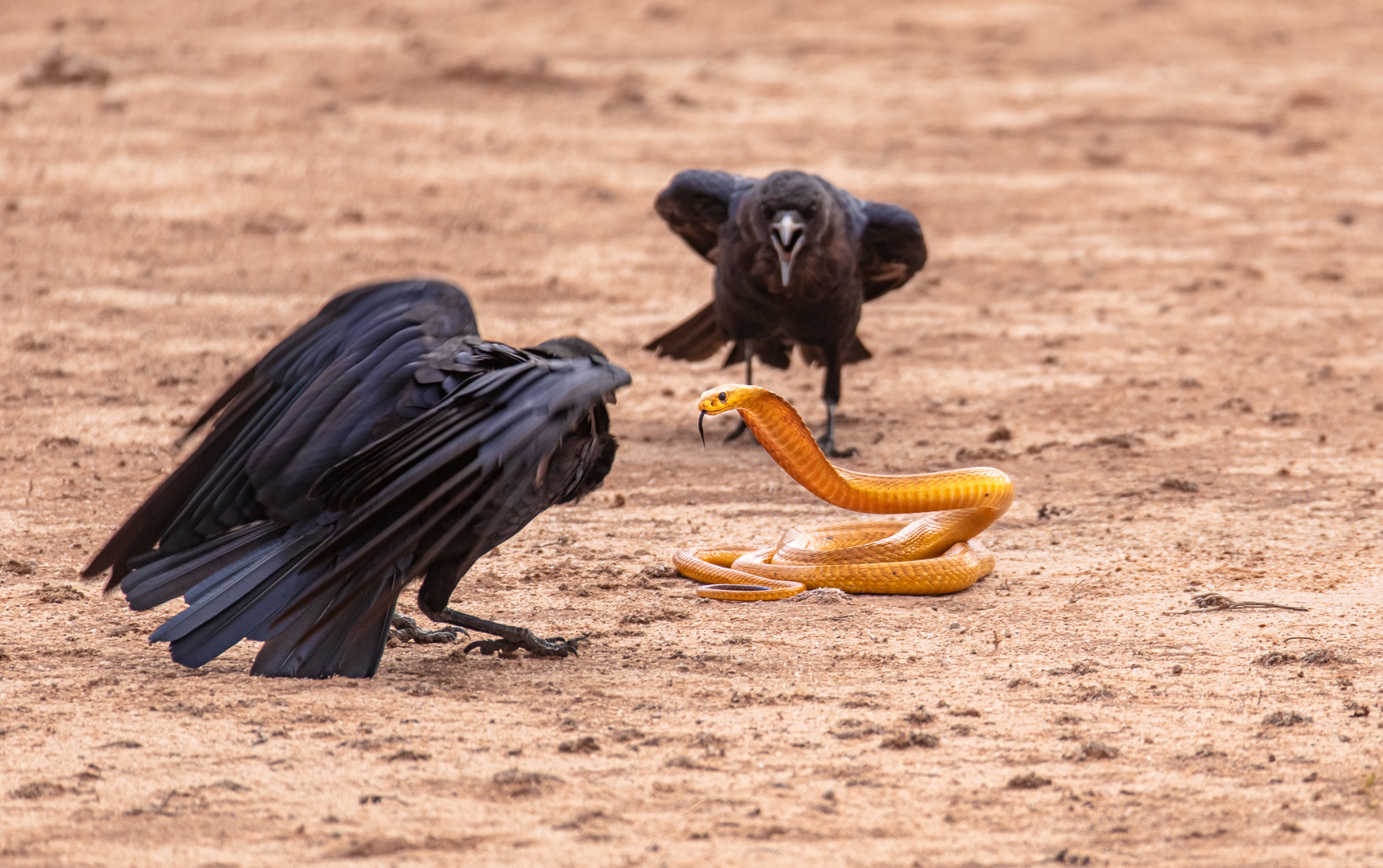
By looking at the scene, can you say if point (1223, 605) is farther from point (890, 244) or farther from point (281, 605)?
point (890, 244)

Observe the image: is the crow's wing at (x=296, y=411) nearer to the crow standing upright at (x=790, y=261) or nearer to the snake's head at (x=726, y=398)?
the snake's head at (x=726, y=398)

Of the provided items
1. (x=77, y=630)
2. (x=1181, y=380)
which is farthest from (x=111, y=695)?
(x=1181, y=380)

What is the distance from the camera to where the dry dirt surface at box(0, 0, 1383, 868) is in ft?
12.1

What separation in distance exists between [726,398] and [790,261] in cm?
235

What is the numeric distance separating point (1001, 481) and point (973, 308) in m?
4.91

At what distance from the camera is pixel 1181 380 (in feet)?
29.3

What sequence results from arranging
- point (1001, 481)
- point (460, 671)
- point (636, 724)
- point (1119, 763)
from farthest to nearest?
1. point (1001, 481)
2. point (460, 671)
3. point (636, 724)
4. point (1119, 763)

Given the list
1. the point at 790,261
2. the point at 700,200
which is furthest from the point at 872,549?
the point at 700,200

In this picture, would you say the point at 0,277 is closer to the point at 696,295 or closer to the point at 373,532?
the point at 696,295

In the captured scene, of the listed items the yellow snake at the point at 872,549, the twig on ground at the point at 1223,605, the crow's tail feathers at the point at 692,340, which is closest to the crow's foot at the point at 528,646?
the yellow snake at the point at 872,549

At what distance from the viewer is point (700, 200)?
828 centimetres

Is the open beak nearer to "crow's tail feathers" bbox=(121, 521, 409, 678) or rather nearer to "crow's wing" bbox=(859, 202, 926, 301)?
"crow's wing" bbox=(859, 202, 926, 301)

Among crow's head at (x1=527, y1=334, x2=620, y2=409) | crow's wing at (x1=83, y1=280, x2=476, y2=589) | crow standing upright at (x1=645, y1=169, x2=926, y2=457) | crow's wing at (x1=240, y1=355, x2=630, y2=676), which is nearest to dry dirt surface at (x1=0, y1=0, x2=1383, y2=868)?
crow's wing at (x1=240, y1=355, x2=630, y2=676)

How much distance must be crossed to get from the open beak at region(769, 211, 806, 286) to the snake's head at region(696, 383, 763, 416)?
2250 mm
